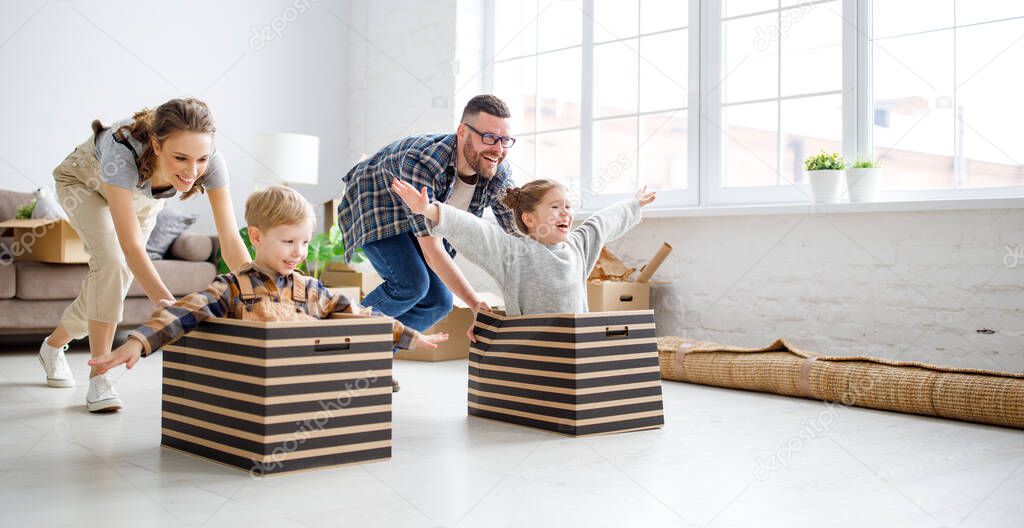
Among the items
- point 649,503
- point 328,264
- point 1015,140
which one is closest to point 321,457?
point 649,503

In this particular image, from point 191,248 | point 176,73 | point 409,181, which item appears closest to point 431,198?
→ point 409,181

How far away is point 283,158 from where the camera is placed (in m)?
5.39

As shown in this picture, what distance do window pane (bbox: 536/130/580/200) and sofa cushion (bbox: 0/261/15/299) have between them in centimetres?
280

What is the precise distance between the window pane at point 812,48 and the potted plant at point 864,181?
0.43 meters

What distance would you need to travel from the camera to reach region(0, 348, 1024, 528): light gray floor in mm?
1583

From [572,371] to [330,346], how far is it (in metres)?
0.67

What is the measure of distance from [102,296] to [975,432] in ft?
8.47

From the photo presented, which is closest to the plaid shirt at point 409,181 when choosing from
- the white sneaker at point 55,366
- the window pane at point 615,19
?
the white sneaker at point 55,366

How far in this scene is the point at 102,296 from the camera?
8.89 ft

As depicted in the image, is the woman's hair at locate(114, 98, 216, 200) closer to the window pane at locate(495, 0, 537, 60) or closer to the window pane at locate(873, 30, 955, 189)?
the window pane at locate(873, 30, 955, 189)

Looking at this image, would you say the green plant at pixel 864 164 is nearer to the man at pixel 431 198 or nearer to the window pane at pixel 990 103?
the window pane at pixel 990 103

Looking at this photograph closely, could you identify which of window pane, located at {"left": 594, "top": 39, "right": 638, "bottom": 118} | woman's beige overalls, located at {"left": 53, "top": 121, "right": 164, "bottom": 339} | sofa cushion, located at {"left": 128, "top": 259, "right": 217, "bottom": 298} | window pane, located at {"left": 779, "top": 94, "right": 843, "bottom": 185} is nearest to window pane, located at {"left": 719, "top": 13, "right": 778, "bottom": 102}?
window pane, located at {"left": 779, "top": 94, "right": 843, "bottom": 185}

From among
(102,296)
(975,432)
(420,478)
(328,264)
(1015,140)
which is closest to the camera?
(420,478)

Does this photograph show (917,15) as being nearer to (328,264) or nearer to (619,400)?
(619,400)
